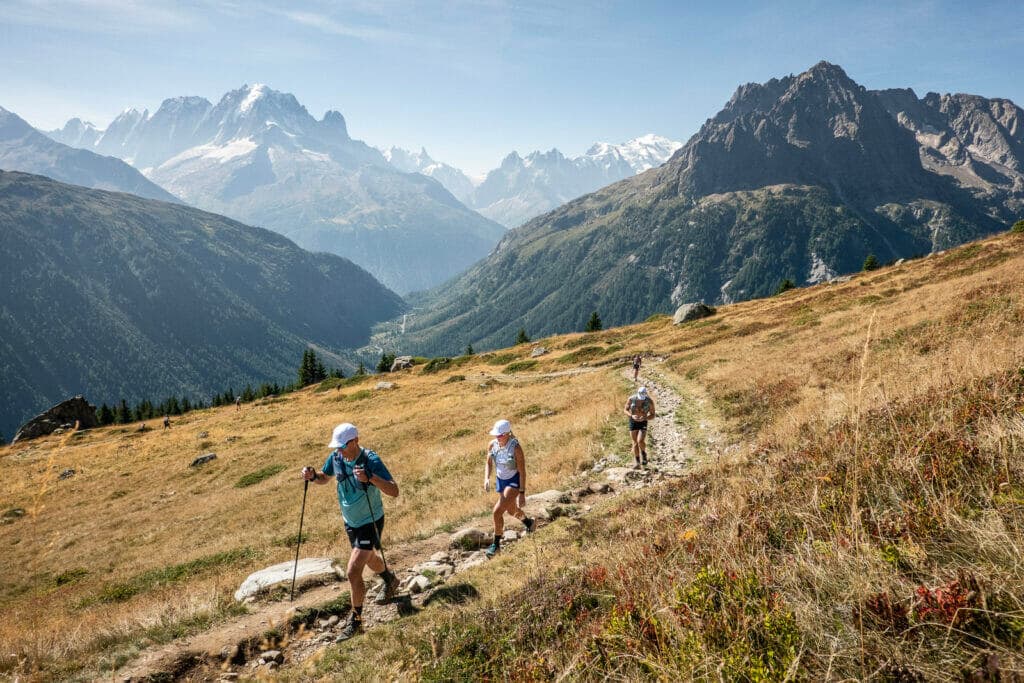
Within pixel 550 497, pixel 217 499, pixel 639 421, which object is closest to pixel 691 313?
pixel 639 421

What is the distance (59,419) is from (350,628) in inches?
4412

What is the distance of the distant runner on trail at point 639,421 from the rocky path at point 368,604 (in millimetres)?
462

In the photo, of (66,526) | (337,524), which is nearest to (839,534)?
(337,524)

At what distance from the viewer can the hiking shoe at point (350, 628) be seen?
24.5 feet

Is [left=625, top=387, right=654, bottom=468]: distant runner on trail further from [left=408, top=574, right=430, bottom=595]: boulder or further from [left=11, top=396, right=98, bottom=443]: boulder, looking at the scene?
[left=11, top=396, right=98, bottom=443]: boulder

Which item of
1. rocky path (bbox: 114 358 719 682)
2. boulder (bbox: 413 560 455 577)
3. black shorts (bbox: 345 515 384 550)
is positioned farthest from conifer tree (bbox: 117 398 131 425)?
black shorts (bbox: 345 515 384 550)

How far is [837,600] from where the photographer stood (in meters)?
3.45

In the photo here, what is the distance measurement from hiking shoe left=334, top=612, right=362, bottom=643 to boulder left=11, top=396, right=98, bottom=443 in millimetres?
101392

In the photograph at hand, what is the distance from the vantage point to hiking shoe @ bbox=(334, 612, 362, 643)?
7478 millimetres

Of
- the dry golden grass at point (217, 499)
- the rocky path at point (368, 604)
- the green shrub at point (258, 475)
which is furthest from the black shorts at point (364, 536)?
the green shrub at point (258, 475)

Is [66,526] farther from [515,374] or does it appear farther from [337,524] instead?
[515,374]

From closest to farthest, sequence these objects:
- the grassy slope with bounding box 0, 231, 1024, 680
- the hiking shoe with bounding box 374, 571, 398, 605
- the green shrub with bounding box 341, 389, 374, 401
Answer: the grassy slope with bounding box 0, 231, 1024, 680
the hiking shoe with bounding box 374, 571, 398, 605
the green shrub with bounding box 341, 389, 374, 401

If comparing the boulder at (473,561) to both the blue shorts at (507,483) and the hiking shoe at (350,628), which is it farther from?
the hiking shoe at (350,628)

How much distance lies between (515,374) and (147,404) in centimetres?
9415
